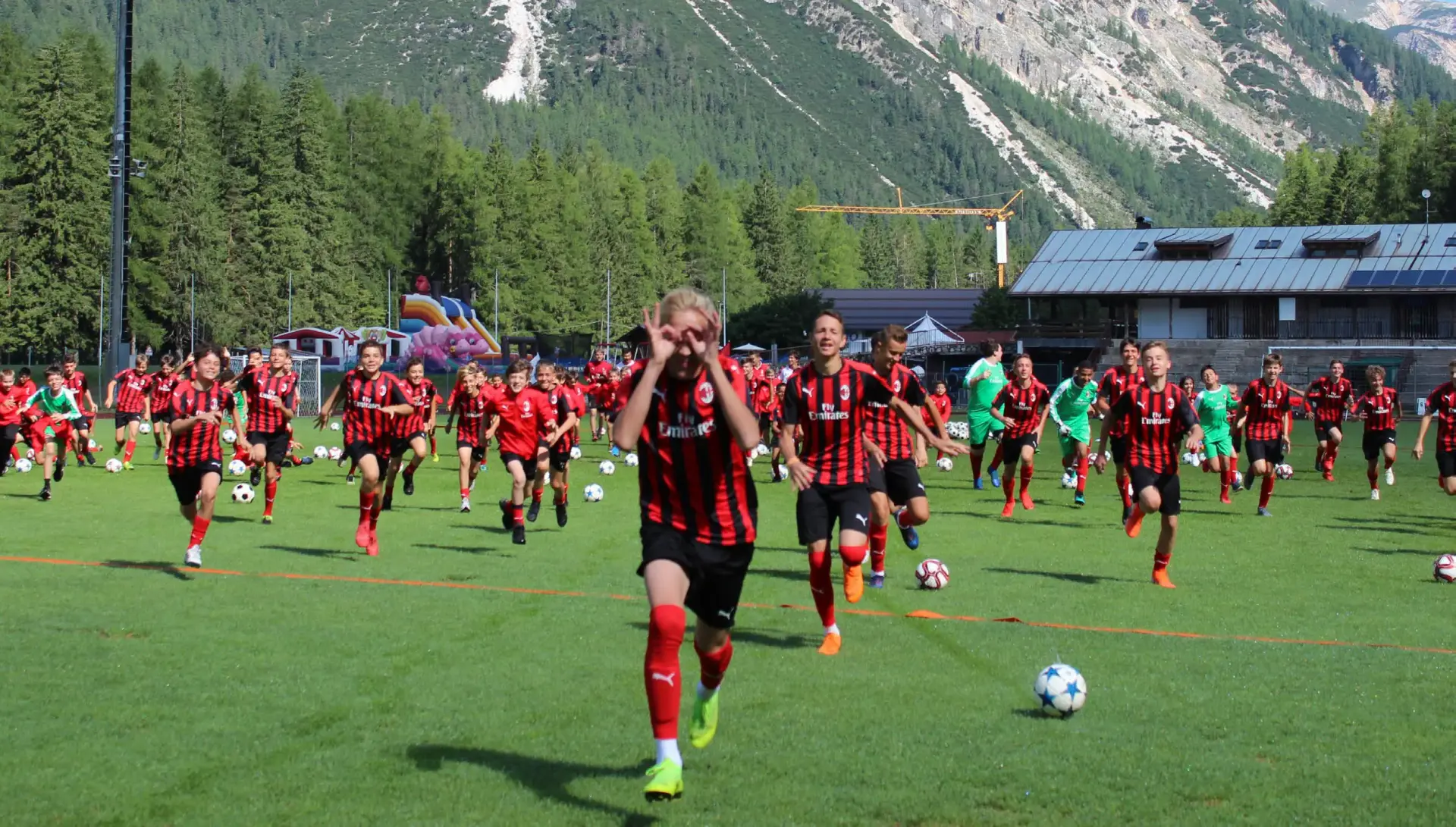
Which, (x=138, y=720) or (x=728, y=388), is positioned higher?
(x=728, y=388)

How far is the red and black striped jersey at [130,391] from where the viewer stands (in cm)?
3081

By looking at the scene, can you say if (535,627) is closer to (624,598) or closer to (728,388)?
(624,598)

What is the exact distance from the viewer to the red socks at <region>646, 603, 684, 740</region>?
256 inches

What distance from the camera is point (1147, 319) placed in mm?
78000

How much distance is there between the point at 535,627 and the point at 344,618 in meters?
1.51

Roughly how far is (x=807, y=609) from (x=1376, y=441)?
51.2 ft

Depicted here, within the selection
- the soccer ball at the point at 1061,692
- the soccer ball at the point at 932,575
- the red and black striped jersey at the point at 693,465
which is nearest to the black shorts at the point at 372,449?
the soccer ball at the point at 932,575

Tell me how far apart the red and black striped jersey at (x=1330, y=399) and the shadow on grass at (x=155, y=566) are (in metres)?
20.2

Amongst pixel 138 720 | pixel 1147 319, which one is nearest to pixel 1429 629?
pixel 138 720

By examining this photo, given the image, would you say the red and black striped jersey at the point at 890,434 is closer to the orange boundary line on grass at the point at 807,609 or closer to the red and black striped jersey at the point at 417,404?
the orange boundary line on grass at the point at 807,609

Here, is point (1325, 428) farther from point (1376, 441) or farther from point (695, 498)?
point (695, 498)

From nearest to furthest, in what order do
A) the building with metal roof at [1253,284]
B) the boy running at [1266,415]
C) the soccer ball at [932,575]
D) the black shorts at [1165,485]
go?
the soccer ball at [932,575] < the black shorts at [1165,485] < the boy running at [1266,415] < the building with metal roof at [1253,284]

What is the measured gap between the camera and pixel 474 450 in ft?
75.2

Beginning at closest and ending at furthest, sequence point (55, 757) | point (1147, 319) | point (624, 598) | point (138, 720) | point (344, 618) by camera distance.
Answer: point (55, 757) < point (138, 720) < point (344, 618) < point (624, 598) < point (1147, 319)
